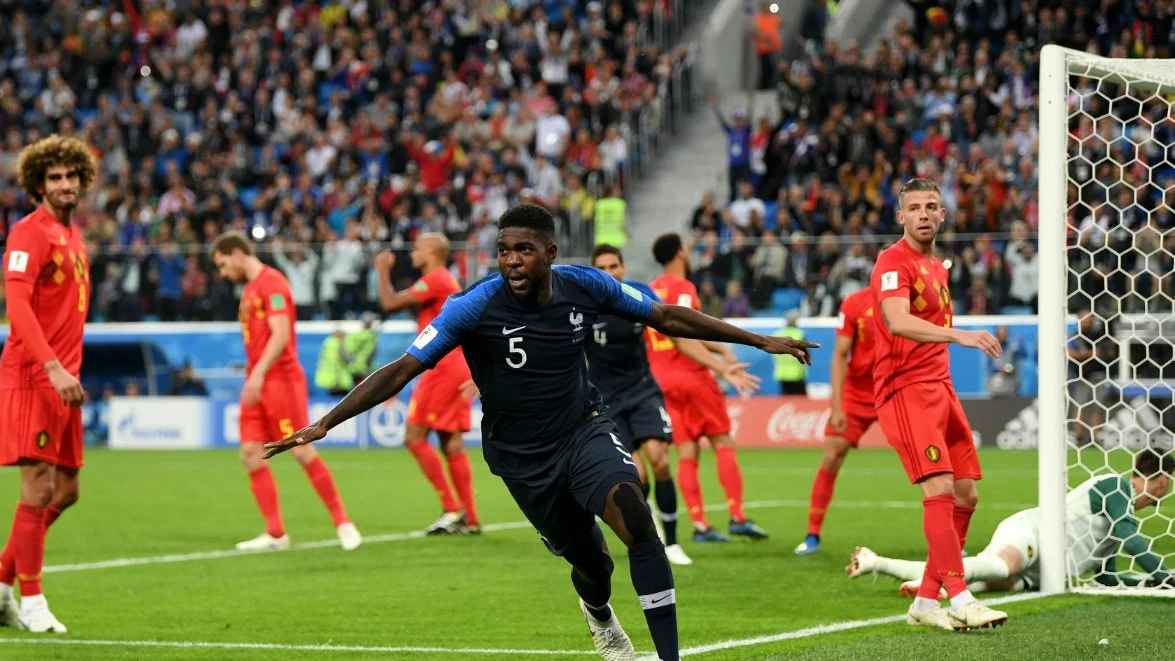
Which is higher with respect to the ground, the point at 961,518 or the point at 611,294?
the point at 611,294

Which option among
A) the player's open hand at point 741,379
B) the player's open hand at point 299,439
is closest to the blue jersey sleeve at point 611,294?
the player's open hand at point 299,439

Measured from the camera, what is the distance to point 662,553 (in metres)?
6.25

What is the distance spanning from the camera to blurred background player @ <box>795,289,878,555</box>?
11305 millimetres

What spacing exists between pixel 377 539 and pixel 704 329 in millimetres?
7216

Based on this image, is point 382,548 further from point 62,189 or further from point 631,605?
point 62,189

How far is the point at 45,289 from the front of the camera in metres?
8.34

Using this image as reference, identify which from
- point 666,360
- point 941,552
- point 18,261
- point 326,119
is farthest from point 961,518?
point 326,119

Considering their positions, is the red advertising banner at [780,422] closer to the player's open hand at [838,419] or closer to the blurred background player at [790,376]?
the blurred background player at [790,376]

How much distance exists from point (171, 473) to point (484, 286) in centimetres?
1559

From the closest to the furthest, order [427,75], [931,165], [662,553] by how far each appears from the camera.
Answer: [662,553] < [931,165] < [427,75]

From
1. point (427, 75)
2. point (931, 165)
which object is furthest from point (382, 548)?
point (427, 75)

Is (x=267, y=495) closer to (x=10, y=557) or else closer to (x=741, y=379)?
(x=10, y=557)

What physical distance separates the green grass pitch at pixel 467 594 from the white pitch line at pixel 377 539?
41 millimetres

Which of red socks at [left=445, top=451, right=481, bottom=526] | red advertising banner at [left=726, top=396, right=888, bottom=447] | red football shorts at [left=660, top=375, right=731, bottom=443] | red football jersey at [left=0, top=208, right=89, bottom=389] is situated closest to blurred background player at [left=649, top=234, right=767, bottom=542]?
red football shorts at [left=660, top=375, right=731, bottom=443]
